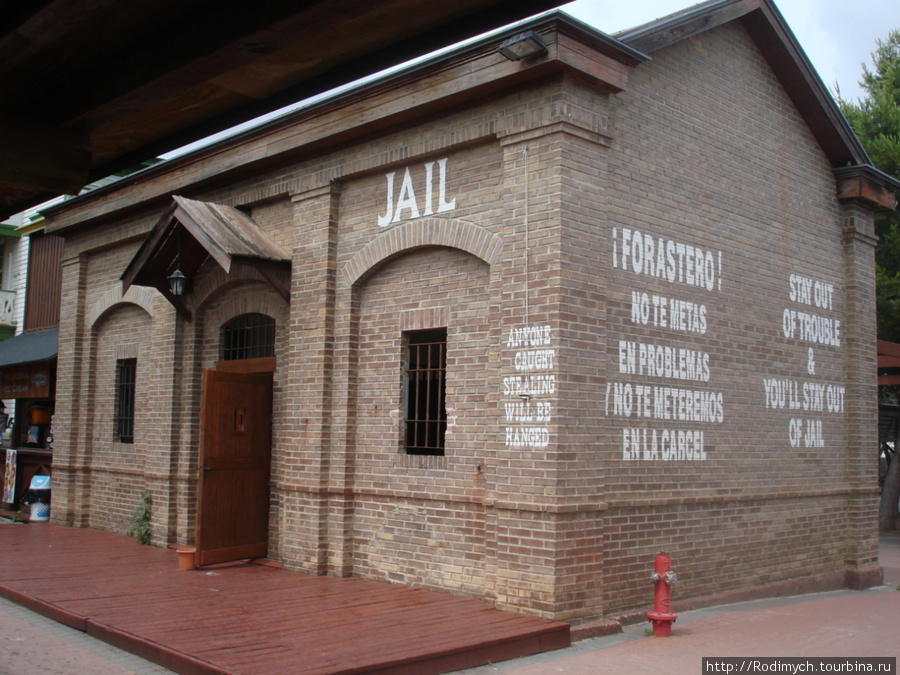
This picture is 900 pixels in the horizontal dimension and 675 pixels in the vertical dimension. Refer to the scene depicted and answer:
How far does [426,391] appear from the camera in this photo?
31.2ft

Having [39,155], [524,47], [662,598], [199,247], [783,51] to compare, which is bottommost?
[662,598]

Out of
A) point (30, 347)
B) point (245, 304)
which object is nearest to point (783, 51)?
point (245, 304)

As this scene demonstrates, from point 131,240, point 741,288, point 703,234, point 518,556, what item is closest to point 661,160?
point 703,234

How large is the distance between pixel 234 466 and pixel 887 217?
59.5 feet

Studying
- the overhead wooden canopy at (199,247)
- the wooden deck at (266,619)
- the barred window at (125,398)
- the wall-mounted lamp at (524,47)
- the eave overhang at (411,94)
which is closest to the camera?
the wooden deck at (266,619)

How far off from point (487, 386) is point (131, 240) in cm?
796

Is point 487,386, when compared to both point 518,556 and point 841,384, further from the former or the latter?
point 841,384

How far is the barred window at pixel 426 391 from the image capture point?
9.36 metres

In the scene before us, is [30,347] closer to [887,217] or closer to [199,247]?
[199,247]

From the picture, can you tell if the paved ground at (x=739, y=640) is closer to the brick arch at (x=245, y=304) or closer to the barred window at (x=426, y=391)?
the barred window at (x=426, y=391)

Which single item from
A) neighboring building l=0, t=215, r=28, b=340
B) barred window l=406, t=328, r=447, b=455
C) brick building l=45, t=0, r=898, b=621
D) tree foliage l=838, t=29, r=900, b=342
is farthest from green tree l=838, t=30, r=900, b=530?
neighboring building l=0, t=215, r=28, b=340

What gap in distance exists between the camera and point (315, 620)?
25.2 feet

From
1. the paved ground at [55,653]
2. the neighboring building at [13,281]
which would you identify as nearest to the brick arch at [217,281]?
the paved ground at [55,653]

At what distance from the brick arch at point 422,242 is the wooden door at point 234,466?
2.13 metres
